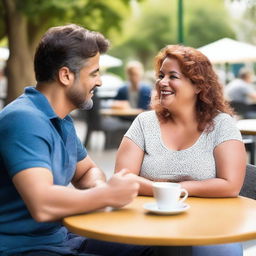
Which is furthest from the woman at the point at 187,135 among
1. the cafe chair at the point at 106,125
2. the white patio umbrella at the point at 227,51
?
the cafe chair at the point at 106,125

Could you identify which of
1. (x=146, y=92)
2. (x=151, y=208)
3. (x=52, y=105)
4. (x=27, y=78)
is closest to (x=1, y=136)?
(x=52, y=105)

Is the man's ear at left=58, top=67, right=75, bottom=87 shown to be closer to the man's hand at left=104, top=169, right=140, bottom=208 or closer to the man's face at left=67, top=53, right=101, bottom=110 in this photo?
the man's face at left=67, top=53, right=101, bottom=110

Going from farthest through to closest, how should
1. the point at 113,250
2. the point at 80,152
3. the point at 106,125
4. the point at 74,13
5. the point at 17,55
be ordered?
the point at 17,55 < the point at 74,13 < the point at 106,125 < the point at 80,152 < the point at 113,250

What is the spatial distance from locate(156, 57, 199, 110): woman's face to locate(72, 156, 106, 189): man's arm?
541mm

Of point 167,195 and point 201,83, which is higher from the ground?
point 201,83

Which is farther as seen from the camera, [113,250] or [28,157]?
[113,250]

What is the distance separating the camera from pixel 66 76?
269 cm

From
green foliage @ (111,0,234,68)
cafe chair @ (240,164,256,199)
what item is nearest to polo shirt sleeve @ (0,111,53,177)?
cafe chair @ (240,164,256,199)

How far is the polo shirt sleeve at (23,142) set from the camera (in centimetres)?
242

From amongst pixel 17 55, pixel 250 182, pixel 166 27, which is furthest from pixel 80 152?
pixel 166 27

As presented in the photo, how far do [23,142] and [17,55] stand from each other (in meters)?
16.6

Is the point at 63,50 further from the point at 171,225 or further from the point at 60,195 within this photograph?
the point at 171,225

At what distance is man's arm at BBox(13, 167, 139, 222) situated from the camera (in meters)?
2.38

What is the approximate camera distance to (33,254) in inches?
101
